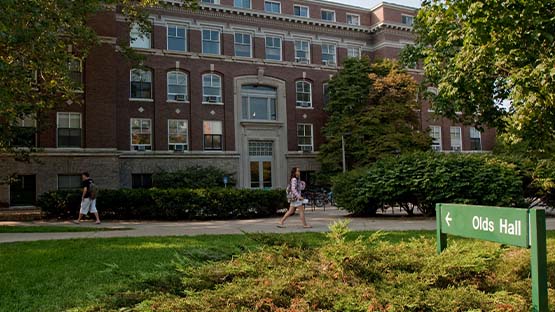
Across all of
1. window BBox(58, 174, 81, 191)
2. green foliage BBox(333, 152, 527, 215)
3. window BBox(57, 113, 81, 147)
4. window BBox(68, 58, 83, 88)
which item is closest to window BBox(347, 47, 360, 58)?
window BBox(68, 58, 83, 88)

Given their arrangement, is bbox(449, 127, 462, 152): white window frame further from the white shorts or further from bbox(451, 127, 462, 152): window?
the white shorts

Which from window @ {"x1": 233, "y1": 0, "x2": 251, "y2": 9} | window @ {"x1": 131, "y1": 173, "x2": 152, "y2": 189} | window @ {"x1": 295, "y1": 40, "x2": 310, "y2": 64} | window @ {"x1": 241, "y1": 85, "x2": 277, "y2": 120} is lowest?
window @ {"x1": 131, "y1": 173, "x2": 152, "y2": 189}

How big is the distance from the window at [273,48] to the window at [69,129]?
15.8 m

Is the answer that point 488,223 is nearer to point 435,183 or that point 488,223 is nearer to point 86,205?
point 435,183

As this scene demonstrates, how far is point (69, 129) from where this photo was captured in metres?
28.6

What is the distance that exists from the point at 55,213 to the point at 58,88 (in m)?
5.59

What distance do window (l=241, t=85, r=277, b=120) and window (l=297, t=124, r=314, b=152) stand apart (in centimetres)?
242

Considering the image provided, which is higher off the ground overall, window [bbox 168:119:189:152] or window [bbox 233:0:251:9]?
window [bbox 233:0:251:9]

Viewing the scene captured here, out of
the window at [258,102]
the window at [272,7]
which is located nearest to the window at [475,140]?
the window at [258,102]

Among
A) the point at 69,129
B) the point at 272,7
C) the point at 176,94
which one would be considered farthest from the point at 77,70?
the point at 272,7

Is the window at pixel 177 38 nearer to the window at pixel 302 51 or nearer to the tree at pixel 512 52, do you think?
the window at pixel 302 51

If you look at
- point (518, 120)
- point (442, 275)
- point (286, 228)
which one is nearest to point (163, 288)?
point (442, 275)

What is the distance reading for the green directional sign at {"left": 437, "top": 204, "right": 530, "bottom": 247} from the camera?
3.43m

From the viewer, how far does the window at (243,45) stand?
3669 cm
